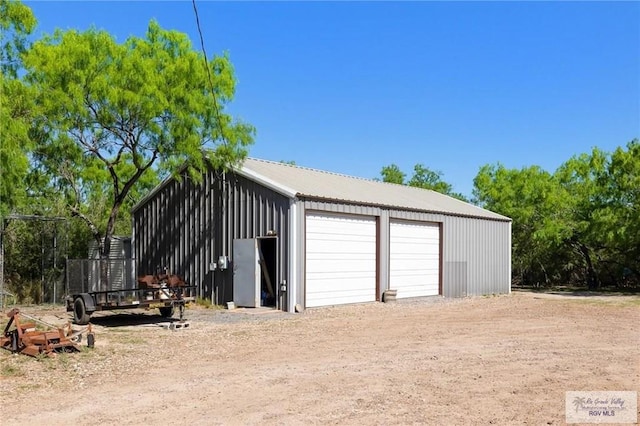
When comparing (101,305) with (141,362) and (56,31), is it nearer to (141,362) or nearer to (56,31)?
(141,362)

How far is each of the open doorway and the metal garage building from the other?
0.03 m

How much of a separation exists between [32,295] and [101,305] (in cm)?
708

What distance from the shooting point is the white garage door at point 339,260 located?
17.5 meters

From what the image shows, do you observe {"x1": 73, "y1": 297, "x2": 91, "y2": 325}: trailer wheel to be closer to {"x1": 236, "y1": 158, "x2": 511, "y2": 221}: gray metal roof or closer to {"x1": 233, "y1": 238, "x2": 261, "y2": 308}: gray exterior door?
{"x1": 233, "y1": 238, "x2": 261, "y2": 308}: gray exterior door

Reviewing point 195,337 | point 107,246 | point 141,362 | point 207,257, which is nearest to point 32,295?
point 107,246

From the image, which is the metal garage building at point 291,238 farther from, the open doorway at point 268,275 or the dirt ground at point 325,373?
the dirt ground at point 325,373

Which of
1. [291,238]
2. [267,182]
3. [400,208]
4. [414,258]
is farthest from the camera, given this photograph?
[414,258]

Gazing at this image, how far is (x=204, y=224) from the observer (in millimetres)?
19219

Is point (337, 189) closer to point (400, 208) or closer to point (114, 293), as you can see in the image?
point (400, 208)

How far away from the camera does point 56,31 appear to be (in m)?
17.0

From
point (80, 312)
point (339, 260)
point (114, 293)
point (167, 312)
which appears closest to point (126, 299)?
point (114, 293)

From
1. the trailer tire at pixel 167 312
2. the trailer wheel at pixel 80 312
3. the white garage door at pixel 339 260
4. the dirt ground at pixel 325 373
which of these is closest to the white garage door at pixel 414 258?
the white garage door at pixel 339 260

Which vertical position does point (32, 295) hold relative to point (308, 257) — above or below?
below

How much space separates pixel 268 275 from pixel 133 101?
624 centimetres
